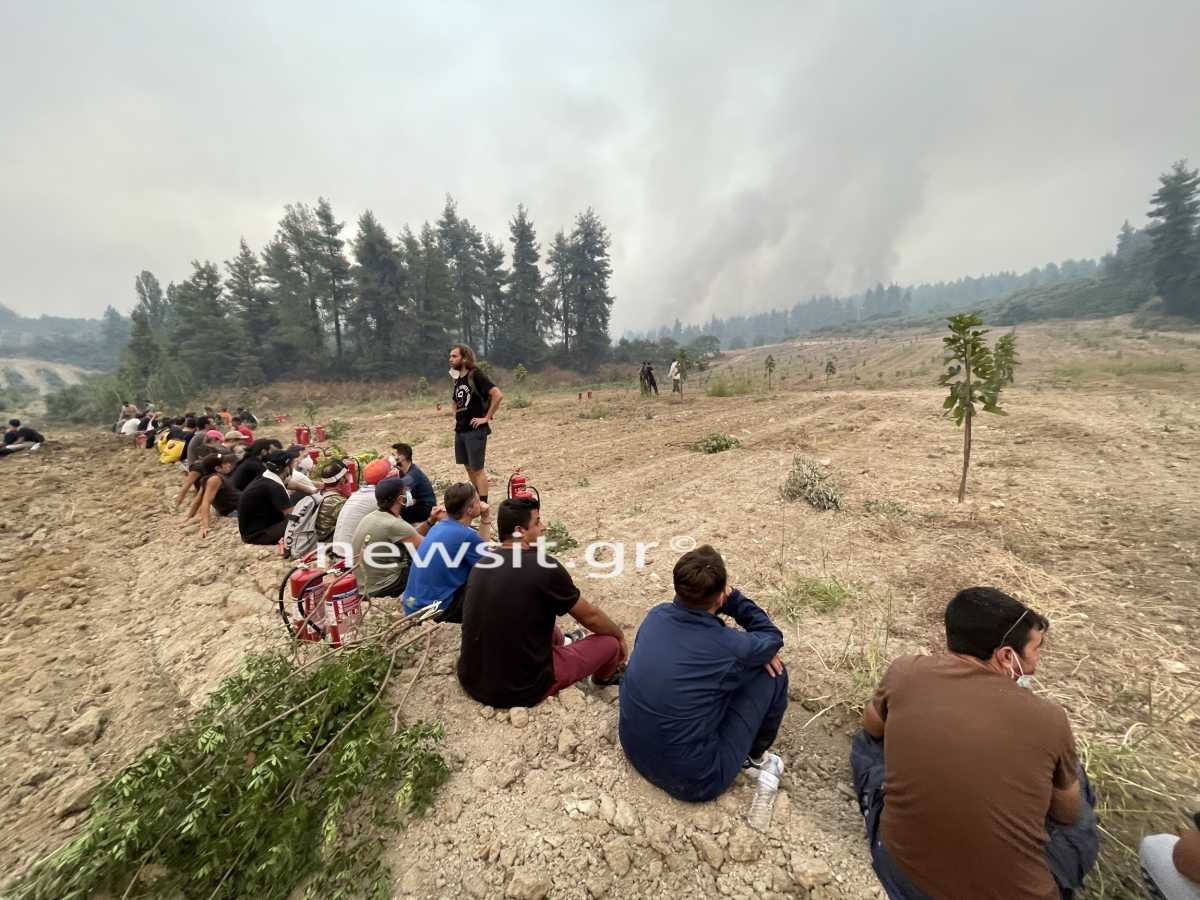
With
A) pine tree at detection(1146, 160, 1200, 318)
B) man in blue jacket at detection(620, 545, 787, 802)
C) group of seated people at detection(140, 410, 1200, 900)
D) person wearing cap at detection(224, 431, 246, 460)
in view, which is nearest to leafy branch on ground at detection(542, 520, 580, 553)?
group of seated people at detection(140, 410, 1200, 900)

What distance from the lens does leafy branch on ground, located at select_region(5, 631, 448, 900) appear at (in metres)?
1.87

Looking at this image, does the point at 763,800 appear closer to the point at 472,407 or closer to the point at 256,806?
the point at 256,806

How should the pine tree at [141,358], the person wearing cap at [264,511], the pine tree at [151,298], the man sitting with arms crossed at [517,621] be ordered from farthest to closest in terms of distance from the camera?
the pine tree at [151,298]
the pine tree at [141,358]
the person wearing cap at [264,511]
the man sitting with arms crossed at [517,621]

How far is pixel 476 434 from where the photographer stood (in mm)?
5207

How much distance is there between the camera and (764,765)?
238cm

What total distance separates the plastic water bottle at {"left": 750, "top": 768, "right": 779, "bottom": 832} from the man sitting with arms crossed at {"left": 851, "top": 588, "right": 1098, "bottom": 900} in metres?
0.45

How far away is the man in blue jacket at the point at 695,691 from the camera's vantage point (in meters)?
2.06

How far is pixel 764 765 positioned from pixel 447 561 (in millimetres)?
2330

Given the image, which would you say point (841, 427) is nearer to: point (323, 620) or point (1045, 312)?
point (323, 620)

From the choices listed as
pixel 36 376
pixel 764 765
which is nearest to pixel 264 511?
pixel 764 765

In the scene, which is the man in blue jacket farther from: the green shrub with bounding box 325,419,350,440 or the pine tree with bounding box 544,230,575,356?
the pine tree with bounding box 544,230,575,356

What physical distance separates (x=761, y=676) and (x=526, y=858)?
1346 mm

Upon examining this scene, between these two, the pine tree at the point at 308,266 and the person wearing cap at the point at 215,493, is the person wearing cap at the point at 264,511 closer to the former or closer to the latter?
the person wearing cap at the point at 215,493

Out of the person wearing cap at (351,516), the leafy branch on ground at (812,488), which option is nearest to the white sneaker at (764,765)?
the person wearing cap at (351,516)
